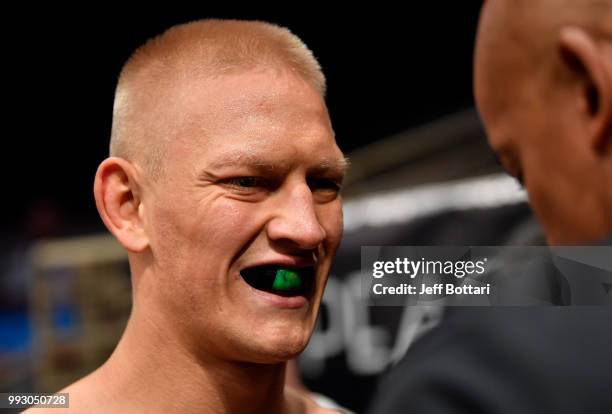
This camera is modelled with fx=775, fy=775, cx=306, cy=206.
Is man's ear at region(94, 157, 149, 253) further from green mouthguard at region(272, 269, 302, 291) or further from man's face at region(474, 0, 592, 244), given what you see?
man's face at region(474, 0, 592, 244)

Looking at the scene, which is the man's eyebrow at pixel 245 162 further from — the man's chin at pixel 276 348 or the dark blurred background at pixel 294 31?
the dark blurred background at pixel 294 31

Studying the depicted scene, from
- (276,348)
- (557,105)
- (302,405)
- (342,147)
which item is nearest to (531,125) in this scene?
(557,105)

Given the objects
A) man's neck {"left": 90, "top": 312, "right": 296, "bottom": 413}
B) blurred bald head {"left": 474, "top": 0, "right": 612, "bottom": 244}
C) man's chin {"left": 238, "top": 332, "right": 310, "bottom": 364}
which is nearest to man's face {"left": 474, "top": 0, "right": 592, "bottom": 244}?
blurred bald head {"left": 474, "top": 0, "right": 612, "bottom": 244}

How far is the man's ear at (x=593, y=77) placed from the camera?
2.87 feet

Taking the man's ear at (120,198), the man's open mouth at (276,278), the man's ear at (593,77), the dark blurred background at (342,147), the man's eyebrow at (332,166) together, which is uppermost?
the man's ear at (593,77)

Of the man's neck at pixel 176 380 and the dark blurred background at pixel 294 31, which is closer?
the man's neck at pixel 176 380

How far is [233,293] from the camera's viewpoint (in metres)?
1.40

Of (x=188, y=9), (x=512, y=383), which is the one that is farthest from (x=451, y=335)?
(x=188, y=9)

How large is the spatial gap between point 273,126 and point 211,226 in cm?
22

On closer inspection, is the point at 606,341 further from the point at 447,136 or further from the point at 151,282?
the point at 447,136

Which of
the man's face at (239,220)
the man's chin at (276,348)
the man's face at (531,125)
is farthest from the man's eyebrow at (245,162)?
the man's face at (531,125)

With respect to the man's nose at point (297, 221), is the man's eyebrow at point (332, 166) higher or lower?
higher

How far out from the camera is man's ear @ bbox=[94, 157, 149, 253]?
4.90 ft

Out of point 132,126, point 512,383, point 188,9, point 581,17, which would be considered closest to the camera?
point 512,383
